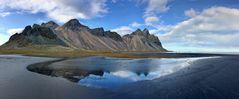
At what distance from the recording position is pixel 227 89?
24.0m

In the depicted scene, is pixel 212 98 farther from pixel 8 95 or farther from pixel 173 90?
pixel 8 95

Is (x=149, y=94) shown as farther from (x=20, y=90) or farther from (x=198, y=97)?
(x=20, y=90)

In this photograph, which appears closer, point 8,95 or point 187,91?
point 8,95

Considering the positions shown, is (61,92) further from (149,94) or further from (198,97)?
(198,97)

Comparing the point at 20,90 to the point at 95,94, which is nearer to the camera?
the point at 95,94

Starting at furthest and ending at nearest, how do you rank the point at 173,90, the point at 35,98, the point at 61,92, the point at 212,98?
the point at 173,90 < the point at 61,92 < the point at 212,98 < the point at 35,98

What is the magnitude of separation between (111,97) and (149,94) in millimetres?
3832

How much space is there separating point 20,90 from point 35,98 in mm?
4226

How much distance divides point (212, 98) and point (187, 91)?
3.16 meters

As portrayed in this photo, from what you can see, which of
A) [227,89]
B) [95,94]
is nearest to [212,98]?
[227,89]

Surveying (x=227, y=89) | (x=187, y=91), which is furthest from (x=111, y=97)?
(x=227, y=89)

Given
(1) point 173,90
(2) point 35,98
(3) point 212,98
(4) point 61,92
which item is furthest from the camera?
(1) point 173,90

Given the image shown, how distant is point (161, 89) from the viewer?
23609 mm

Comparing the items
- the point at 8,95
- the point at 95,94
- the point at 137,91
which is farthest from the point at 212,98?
the point at 8,95
